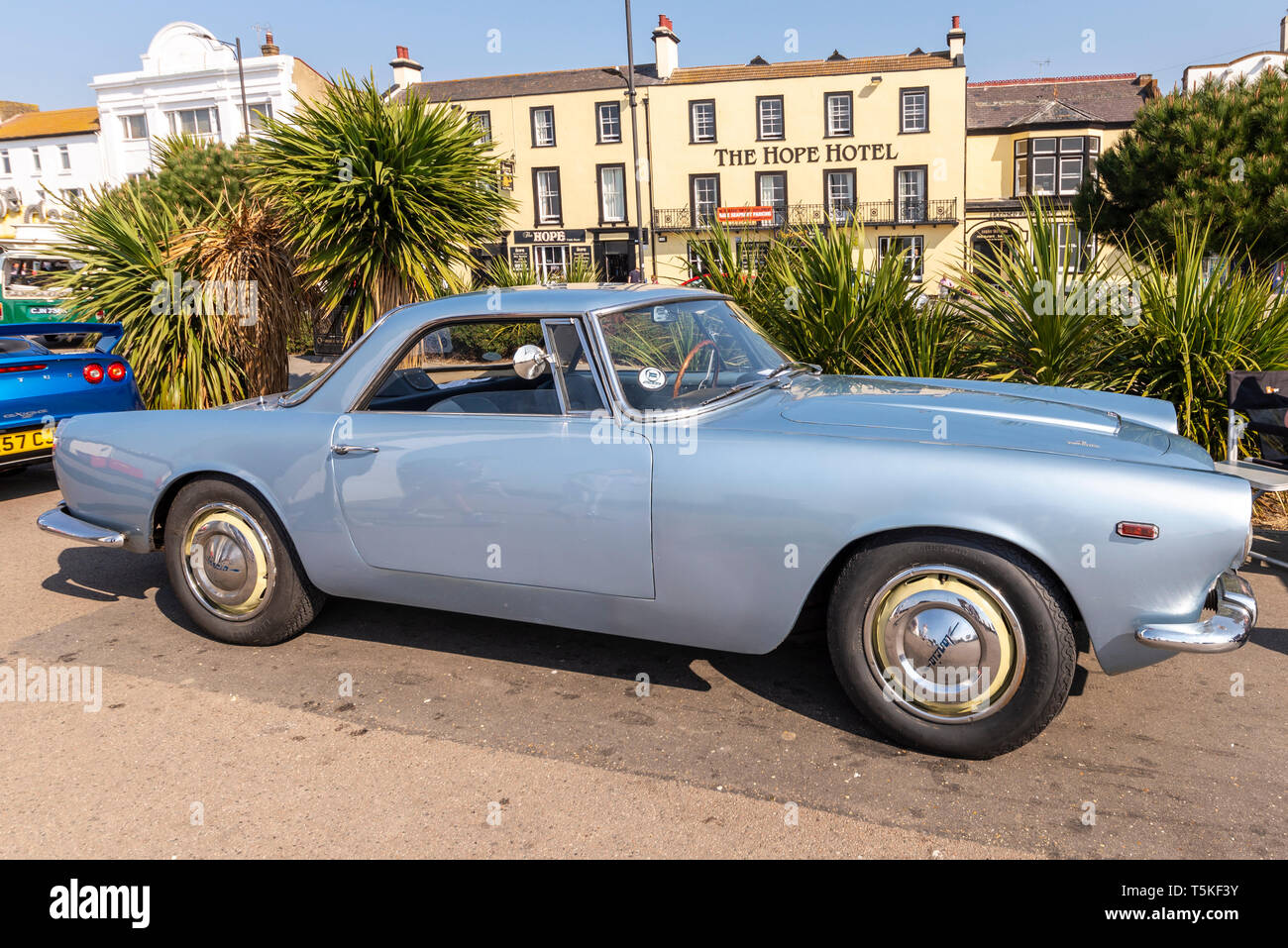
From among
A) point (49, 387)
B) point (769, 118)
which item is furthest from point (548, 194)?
point (49, 387)

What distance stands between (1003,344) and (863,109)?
34339 millimetres

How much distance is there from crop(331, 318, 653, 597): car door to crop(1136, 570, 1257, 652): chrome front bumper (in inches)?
59.4

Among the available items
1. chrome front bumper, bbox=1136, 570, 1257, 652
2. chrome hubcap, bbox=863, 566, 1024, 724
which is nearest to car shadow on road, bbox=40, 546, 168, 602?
chrome hubcap, bbox=863, 566, 1024, 724

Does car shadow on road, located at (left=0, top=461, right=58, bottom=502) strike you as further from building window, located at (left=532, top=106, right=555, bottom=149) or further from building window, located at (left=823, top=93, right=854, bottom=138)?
building window, located at (left=823, top=93, right=854, bottom=138)

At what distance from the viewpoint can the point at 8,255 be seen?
18.1 metres

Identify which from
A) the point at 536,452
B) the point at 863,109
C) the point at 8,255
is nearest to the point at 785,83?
the point at 863,109

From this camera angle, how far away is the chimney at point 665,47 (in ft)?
125

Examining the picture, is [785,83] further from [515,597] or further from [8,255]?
[515,597]

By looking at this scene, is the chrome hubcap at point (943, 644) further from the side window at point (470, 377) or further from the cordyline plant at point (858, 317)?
the cordyline plant at point (858, 317)

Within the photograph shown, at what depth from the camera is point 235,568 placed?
4.04 meters

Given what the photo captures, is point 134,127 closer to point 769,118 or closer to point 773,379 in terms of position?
point 769,118

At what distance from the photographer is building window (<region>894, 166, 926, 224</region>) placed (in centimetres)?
3762

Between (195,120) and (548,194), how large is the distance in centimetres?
1670

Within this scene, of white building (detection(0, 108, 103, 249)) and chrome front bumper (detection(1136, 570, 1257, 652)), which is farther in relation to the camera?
white building (detection(0, 108, 103, 249))
